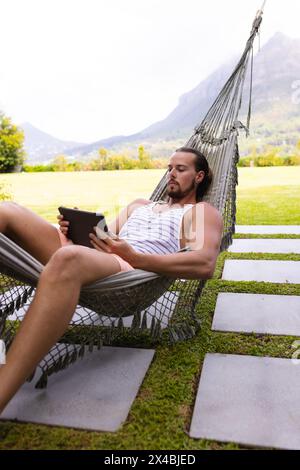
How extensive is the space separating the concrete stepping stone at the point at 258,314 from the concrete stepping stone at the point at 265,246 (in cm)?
104

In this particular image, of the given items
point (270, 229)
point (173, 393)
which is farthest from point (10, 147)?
point (173, 393)

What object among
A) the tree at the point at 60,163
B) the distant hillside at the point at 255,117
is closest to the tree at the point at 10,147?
the distant hillside at the point at 255,117

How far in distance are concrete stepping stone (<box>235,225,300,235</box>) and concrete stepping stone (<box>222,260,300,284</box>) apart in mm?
1020

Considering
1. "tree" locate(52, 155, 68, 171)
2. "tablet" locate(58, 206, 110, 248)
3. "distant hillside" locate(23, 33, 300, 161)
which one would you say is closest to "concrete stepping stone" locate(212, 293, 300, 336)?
"tablet" locate(58, 206, 110, 248)

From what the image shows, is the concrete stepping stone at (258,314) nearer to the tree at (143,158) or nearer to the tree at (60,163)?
the tree at (143,158)

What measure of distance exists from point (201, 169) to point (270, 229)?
7.21ft

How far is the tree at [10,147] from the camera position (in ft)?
50.4

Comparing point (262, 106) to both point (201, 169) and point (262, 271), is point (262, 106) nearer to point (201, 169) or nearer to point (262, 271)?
point (262, 271)

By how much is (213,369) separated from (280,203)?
4.82m

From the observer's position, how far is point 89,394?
1.44 metres

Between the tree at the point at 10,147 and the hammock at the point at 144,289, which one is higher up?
the tree at the point at 10,147

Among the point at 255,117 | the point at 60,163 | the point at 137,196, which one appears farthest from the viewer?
the point at 255,117

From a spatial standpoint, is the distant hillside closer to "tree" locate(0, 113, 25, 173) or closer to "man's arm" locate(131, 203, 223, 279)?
"tree" locate(0, 113, 25, 173)

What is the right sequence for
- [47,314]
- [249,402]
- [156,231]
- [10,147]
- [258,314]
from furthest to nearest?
[10,147]
[258,314]
[156,231]
[249,402]
[47,314]
